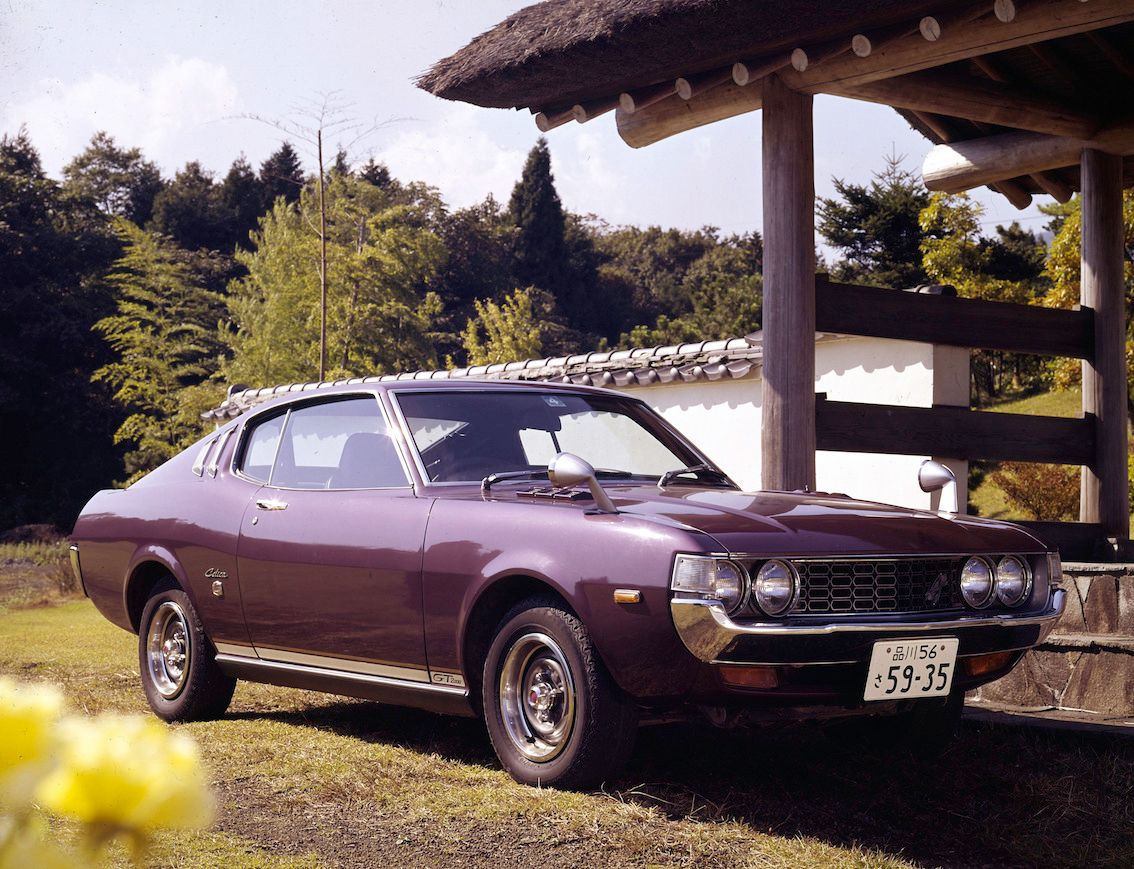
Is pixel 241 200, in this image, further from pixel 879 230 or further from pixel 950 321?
pixel 950 321

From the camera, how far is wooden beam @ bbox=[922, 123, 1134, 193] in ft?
27.7

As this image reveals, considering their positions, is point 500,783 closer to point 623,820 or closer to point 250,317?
point 623,820

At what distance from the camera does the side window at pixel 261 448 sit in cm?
611

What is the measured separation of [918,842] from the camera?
13.2ft

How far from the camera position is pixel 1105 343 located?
8.53 meters

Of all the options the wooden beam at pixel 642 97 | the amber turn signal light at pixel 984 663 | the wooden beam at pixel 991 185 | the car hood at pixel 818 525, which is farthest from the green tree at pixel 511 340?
the amber turn signal light at pixel 984 663

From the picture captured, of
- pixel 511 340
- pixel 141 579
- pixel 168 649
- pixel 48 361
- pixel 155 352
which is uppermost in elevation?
pixel 511 340

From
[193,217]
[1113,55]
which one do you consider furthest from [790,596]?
[193,217]

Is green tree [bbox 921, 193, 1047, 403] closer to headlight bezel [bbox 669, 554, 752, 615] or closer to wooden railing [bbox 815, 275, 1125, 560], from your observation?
wooden railing [bbox 815, 275, 1125, 560]

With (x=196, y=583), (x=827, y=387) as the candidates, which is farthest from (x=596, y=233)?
(x=196, y=583)

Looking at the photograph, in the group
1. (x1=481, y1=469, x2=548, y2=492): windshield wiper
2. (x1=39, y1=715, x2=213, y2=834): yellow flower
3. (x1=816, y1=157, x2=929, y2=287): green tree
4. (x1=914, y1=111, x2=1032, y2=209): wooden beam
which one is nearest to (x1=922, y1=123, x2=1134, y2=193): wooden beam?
(x1=914, y1=111, x2=1032, y2=209): wooden beam

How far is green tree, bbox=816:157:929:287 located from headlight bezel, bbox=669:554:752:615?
30925 millimetres

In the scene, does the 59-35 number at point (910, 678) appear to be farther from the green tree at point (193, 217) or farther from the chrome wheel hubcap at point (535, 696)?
the green tree at point (193, 217)

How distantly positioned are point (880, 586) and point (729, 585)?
0.60m
